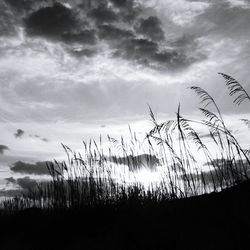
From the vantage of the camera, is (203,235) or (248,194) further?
(248,194)

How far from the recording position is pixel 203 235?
495 cm

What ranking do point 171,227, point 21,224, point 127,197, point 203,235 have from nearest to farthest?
point 203,235, point 171,227, point 127,197, point 21,224

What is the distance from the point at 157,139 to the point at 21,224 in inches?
205

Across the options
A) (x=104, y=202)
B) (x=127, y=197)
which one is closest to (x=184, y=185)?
(x=127, y=197)

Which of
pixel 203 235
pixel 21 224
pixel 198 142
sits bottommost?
pixel 203 235

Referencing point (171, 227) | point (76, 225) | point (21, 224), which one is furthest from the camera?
point (21, 224)

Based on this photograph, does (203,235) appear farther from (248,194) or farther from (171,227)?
(248,194)

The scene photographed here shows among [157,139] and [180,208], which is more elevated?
[157,139]

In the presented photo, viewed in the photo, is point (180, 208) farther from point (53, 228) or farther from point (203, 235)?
point (53, 228)

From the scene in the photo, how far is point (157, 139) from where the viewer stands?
9.82m

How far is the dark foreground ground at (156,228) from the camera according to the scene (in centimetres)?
489

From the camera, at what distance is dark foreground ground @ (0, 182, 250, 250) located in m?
4.89

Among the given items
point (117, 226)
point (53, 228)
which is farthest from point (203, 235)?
point (53, 228)

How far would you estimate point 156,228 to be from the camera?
5.67 m
